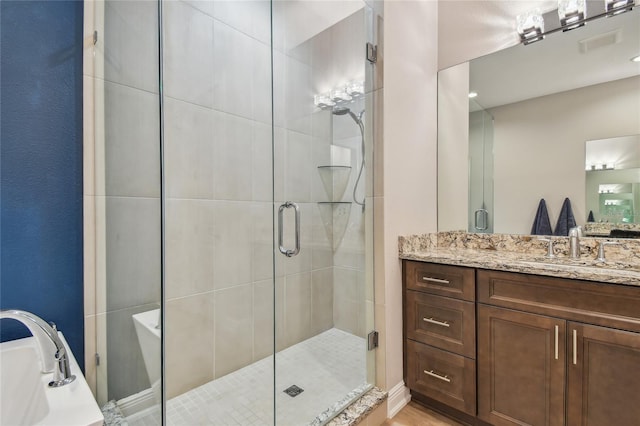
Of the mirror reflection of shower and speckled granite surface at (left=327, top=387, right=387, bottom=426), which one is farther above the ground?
the mirror reflection of shower

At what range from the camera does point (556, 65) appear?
184 cm

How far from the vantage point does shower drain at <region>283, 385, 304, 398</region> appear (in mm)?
1651

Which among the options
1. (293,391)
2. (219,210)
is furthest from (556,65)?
(293,391)

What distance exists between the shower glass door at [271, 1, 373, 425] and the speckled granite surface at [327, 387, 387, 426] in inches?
2.2

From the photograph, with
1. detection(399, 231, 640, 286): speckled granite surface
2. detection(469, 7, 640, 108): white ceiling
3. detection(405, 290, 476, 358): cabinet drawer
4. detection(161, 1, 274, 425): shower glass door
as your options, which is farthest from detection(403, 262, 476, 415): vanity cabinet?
detection(469, 7, 640, 108): white ceiling

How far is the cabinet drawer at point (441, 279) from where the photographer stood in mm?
1611

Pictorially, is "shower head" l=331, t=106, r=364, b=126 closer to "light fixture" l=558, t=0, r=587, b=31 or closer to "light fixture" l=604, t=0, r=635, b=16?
"light fixture" l=558, t=0, r=587, b=31

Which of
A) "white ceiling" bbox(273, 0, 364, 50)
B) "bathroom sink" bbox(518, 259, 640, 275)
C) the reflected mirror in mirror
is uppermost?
"white ceiling" bbox(273, 0, 364, 50)

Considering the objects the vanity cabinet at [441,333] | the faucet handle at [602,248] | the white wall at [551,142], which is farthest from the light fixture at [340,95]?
the faucet handle at [602,248]

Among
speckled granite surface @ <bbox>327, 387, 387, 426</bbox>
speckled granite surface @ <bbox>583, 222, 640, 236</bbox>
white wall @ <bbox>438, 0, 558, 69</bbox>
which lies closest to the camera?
speckled granite surface @ <bbox>327, 387, 387, 426</bbox>

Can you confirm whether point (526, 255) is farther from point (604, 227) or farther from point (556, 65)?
point (556, 65)

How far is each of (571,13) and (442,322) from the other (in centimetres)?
191

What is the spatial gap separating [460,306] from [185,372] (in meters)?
1.55

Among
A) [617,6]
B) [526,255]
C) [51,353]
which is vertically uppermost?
[617,6]
